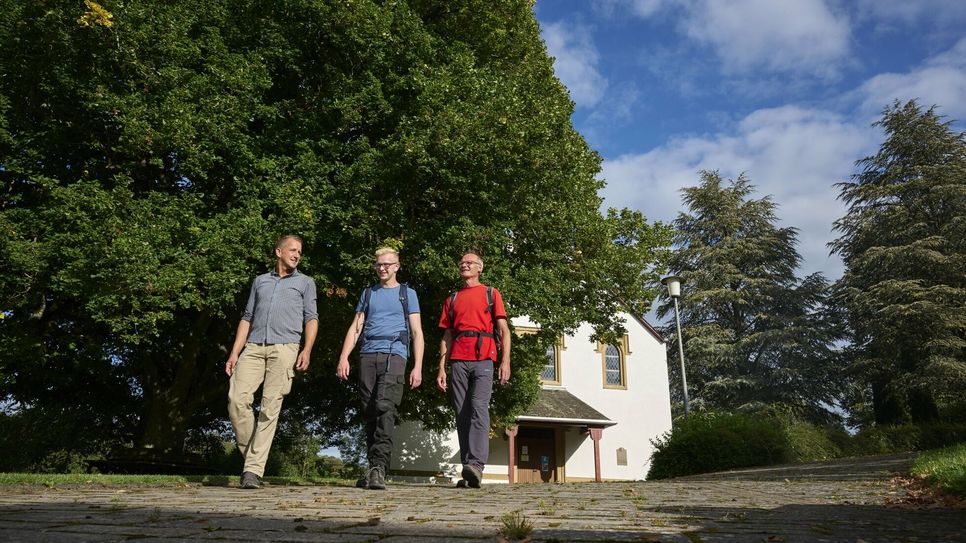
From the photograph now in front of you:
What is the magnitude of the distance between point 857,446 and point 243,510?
2254cm

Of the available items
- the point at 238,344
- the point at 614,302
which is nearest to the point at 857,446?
the point at 614,302

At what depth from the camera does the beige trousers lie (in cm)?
655

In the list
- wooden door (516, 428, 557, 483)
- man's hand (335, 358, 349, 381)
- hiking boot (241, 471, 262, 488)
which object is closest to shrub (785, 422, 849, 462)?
wooden door (516, 428, 557, 483)

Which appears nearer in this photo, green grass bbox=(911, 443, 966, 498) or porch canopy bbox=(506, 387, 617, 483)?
green grass bbox=(911, 443, 966, 498)

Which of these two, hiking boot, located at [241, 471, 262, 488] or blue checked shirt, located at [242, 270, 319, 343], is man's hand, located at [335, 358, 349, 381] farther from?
hiking boot, located at [241, 471, 262, 488]

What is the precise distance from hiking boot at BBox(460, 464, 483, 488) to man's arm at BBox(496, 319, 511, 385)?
2.77 feet

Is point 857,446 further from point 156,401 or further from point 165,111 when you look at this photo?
point 165,111

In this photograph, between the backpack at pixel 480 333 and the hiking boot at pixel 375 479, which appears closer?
the hiking boot at pixel 375 479

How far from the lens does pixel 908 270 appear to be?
3062cm

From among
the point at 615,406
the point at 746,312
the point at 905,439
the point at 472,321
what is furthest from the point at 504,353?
the point at 746,312

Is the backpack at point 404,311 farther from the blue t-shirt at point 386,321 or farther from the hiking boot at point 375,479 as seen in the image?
the hiking boot at point 375,479

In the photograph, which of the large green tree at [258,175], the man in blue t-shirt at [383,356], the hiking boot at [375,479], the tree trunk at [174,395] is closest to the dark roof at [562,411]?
the large green tree at [258,175]

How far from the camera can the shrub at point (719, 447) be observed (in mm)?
16750

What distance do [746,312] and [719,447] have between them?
2289 cm
